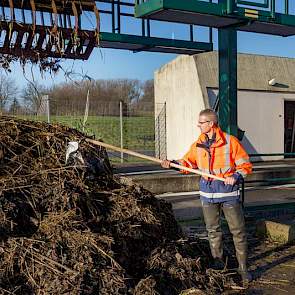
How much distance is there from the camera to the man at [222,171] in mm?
5391

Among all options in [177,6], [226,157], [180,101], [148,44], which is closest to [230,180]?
[226,157]

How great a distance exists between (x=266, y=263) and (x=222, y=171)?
1590 mm

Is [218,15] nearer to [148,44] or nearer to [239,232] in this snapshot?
[148,44]

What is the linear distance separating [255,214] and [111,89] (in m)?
13.0

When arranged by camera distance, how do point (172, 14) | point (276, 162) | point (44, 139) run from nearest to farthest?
point (44, 139) → point (172, 14) → point (276, 162)

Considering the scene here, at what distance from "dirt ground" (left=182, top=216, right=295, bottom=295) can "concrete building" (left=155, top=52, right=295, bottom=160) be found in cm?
1193

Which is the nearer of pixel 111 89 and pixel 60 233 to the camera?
pixel 60 233

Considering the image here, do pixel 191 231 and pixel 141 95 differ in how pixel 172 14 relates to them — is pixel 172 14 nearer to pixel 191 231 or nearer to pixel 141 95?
pixel 191 231

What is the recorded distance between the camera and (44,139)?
18.5 ft

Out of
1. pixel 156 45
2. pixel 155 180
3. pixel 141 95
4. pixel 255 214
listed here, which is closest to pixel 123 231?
pixel 255 214

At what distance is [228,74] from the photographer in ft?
29.1

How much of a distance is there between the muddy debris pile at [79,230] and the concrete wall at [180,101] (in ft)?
44.5

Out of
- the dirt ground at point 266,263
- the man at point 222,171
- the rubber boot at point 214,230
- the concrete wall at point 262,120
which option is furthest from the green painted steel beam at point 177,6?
the concrete wall at point 262,120

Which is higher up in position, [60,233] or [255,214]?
[60,233]
